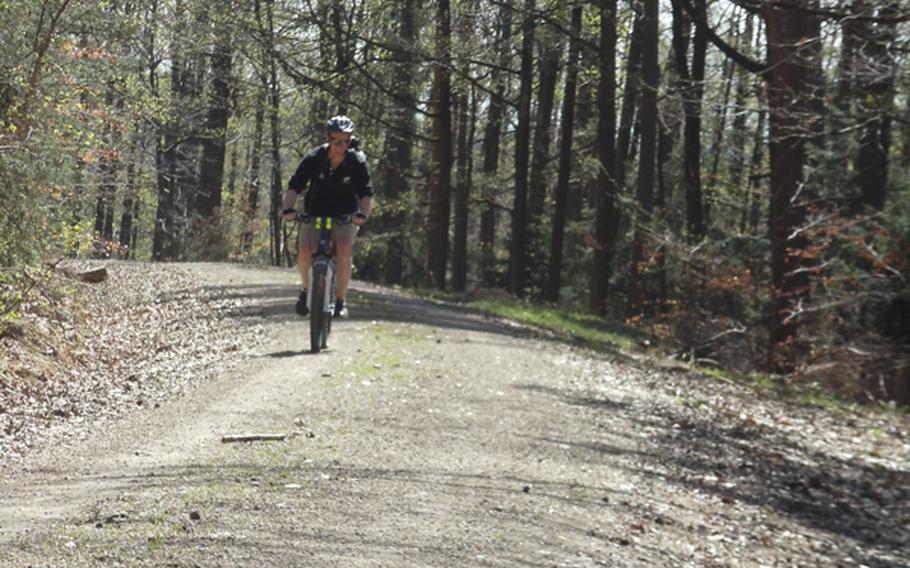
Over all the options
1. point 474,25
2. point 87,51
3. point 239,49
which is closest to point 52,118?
point 87,51

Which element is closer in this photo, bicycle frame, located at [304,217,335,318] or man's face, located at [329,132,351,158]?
man's face, located at [329,132,351,158]

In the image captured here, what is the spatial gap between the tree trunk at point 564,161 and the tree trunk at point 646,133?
1.95 meters

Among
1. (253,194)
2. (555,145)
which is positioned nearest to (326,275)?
(555,145)

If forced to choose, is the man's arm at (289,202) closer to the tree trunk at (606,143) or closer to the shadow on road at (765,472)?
the shadow on road at (765,472)

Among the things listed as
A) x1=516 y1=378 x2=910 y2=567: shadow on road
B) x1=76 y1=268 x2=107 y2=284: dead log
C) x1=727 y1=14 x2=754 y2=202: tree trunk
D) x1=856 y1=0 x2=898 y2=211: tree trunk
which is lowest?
x1=516 y1=378 x2=910 y2=567: shadow on road

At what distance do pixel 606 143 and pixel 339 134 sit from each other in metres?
16.7

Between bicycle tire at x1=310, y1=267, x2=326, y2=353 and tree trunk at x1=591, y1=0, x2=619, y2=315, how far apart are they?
1413cm

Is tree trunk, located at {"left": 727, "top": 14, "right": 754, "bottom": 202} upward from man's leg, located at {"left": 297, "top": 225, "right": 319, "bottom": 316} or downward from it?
upward

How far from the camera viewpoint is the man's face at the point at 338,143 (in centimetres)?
1116

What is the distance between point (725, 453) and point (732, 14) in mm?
20153

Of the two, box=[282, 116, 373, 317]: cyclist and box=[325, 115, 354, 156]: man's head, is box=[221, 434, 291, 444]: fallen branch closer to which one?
box=[282, 116, 373, 317]: cyclist

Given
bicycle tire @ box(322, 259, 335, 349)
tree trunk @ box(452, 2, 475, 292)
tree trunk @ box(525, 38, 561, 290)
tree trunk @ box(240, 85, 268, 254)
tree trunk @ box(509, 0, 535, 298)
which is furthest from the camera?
tree trunk @ box(240, 85, 268, 254)

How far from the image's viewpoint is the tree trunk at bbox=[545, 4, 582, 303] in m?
27.7

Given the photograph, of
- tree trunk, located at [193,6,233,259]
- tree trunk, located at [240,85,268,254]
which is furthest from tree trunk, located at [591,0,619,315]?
tree trunk, located at [193,6,233,259]
